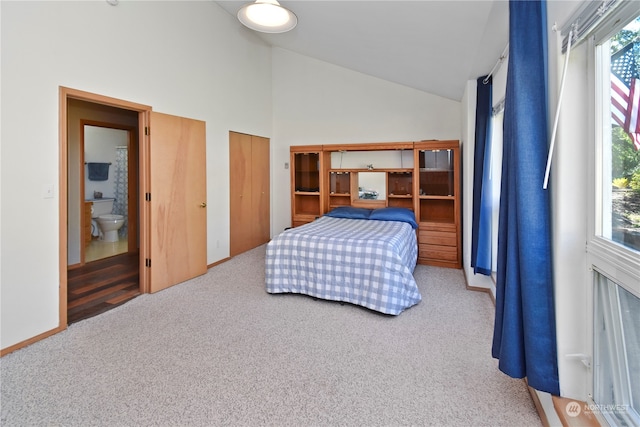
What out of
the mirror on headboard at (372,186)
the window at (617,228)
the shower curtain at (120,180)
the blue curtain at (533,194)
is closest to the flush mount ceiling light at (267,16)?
the blue curtain at (533,194)

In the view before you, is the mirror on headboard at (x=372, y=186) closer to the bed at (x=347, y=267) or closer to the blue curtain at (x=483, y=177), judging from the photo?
the bed at (x=347, y=267)

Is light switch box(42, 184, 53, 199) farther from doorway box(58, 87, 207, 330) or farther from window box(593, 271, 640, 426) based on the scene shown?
window box(593, 271, 640, 426)

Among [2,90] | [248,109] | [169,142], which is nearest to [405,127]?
[248,109]

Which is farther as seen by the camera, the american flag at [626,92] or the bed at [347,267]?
the bed at [347,267]

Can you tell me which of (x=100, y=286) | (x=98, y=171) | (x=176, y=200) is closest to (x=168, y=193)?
(x=176, y=200)

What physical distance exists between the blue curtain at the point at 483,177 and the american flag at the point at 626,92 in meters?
1.89

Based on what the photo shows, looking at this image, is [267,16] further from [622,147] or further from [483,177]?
[622,147]

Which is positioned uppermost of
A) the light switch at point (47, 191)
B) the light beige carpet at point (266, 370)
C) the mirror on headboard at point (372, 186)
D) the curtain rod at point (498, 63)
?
the curtain rod at point (498, 63)

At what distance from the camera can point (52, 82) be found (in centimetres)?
249

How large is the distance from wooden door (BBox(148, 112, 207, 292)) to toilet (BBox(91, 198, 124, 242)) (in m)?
2.93

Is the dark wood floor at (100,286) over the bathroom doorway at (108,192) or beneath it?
beneath

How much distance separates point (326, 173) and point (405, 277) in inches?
106

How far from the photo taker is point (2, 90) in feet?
7.17

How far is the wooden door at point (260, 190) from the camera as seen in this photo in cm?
529
